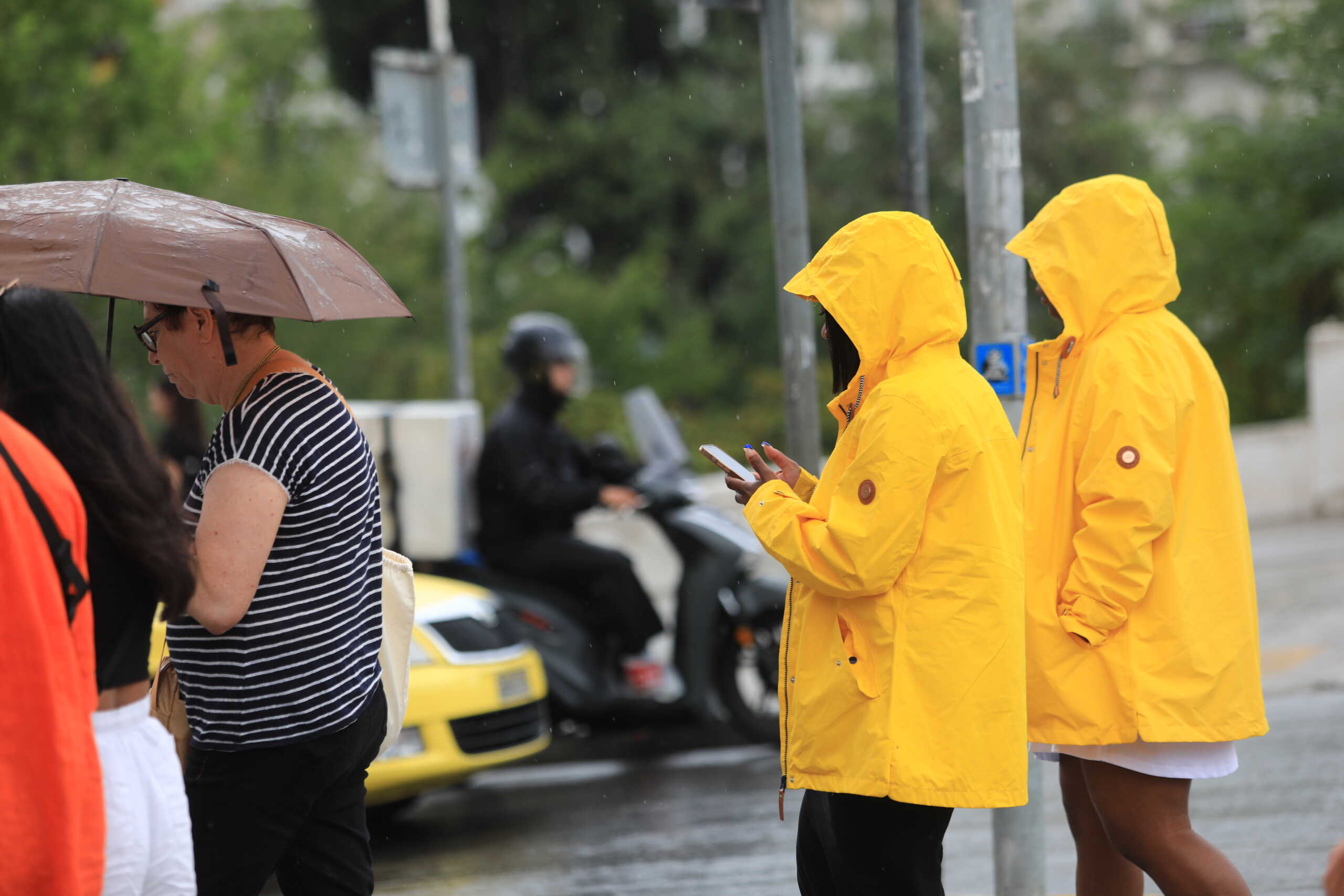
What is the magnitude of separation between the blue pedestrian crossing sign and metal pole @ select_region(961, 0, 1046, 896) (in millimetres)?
20

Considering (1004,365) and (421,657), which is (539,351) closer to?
(421,657)

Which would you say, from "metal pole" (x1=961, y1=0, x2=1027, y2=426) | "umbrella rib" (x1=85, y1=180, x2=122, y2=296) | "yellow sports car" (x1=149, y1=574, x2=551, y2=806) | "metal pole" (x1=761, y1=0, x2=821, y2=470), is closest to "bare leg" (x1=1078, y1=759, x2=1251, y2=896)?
"metal pole" (x1=961, y1=0, x2=1027, y2=426)

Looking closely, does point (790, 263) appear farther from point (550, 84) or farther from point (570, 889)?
point (550, 84)

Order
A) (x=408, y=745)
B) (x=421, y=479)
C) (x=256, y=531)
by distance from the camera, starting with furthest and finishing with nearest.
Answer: (x=421, y=479) < (x=408, y=745) < (x=256, y=531)

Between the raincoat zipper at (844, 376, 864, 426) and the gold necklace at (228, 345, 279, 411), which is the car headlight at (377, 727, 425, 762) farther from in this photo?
the raincoat zipper at (844, 376, 864, 426)

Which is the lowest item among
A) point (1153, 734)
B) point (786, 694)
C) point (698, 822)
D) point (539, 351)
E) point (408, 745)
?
point (698, 822)

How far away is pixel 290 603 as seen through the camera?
3004 mm

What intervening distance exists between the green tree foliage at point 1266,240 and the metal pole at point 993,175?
38.7ft

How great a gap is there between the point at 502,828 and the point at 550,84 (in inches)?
843

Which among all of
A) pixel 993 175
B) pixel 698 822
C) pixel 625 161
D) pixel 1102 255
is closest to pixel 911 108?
pixel 993 175

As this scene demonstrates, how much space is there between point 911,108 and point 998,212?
0.53 m

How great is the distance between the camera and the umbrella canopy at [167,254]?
2998mm

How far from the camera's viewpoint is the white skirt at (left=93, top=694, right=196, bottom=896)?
246 centimetres

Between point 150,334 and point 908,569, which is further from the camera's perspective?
point 150,334
